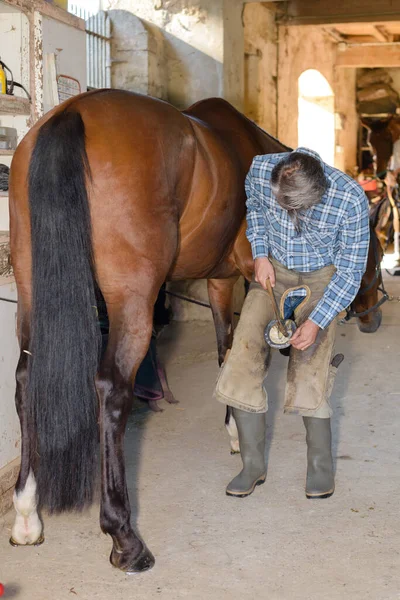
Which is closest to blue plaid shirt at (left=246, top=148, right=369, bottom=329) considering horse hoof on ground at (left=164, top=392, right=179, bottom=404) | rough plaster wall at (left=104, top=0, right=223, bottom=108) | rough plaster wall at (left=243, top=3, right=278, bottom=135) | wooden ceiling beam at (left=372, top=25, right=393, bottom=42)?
horse hoof on ground at (left=164, top=392, right=179, bottom=404)

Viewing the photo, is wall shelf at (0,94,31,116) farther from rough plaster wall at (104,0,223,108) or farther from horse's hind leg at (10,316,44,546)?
rough plaster wall at (104,0,223,108)

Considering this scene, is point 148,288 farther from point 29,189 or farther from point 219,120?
point 219,120

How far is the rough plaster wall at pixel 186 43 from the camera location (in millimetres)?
6703

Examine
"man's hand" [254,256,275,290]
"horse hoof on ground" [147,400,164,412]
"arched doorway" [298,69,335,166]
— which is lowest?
"horse hoof on ground" [147,400,164,412]

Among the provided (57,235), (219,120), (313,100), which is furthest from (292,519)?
(313,100)

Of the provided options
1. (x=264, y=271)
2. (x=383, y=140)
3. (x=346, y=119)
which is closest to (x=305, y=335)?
(x=264, y=271)

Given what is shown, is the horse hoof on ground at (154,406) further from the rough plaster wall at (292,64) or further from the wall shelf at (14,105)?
the rough plaster wall at (292,64)

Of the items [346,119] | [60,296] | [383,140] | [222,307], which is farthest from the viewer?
[383,140]

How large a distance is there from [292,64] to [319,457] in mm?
7775

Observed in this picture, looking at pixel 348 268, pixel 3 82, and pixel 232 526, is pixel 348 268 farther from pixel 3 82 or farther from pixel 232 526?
pixel 3 82

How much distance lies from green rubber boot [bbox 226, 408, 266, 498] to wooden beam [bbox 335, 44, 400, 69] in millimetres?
11702

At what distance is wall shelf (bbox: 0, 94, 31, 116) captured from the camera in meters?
3.22

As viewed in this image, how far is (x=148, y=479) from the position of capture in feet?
11.9

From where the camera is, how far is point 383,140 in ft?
56.0
